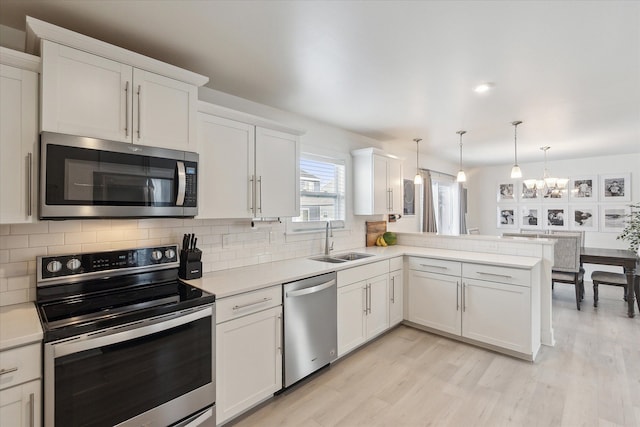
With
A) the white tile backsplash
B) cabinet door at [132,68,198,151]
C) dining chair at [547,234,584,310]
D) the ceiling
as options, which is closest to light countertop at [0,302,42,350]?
the white tile backsplash

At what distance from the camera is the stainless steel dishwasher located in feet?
7.54

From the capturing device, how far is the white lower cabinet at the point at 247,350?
1.91 m

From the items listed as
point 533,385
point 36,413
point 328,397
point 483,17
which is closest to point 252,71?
point 483,17

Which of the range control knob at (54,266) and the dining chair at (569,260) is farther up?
the range control knob at (54,266)

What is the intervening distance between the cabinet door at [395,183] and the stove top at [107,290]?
2.91 m

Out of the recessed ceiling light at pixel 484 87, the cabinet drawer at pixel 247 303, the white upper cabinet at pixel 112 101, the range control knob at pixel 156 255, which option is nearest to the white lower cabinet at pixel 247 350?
the cabinet drawer at pixel 247 303

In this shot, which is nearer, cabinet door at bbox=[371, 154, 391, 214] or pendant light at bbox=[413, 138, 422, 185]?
cabinet door at bbox=[371, 154, 391, 214]

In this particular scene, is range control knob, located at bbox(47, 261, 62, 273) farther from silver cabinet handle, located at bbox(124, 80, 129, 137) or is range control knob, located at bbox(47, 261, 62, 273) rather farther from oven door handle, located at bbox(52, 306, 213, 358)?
silver cabinet handle, located at bbox(124, 80, 129, 137)

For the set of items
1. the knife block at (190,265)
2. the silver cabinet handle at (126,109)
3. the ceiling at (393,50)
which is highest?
the ceiling at (393,50)

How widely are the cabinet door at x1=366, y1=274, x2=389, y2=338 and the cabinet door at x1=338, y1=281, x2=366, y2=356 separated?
12 cm

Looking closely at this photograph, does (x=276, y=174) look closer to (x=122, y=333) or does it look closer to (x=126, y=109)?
(x=126, y=109)

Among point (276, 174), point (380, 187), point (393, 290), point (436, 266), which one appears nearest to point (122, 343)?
point (276, 174)

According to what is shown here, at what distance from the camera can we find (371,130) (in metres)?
3.92

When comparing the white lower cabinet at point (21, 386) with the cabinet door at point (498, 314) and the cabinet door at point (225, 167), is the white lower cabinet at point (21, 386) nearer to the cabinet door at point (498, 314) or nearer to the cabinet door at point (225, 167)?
the cabinet door at point (225, 167)
